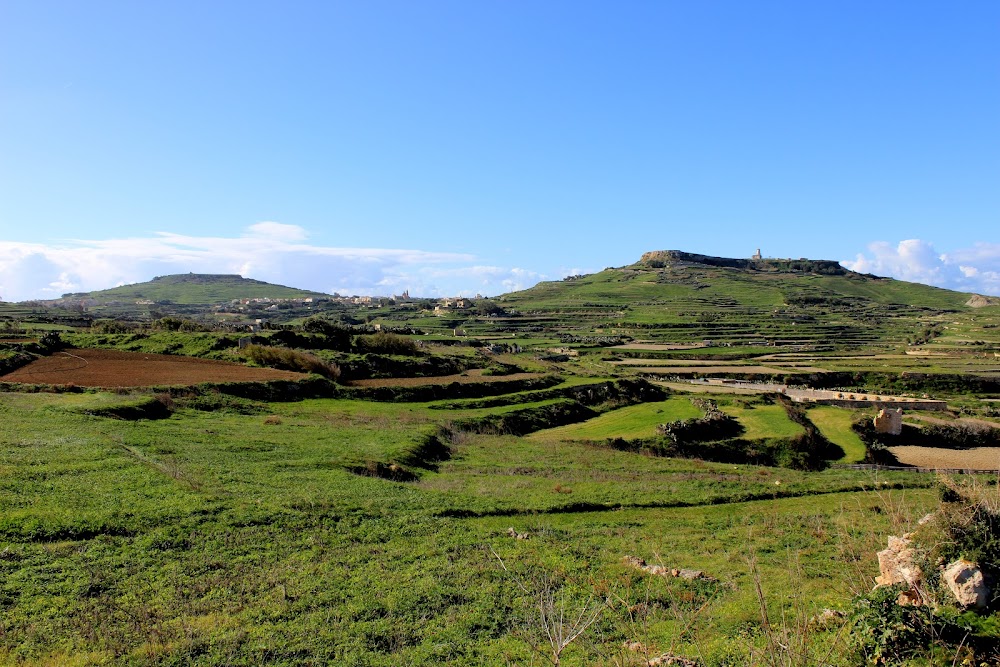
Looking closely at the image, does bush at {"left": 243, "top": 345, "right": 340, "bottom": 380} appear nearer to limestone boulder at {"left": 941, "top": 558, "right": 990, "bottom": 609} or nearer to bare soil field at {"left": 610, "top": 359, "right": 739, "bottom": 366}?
limestone boulder at {"left": 941, "top": 558, "right": 990, "bottom": 609}

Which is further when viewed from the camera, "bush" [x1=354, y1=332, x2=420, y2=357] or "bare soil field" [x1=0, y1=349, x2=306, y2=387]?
"bush" [x1=354, y1=332, x2=420, y2=357]

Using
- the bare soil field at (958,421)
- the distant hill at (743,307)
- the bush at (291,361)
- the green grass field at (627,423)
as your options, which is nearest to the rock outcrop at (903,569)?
the green grass field at (627,423)

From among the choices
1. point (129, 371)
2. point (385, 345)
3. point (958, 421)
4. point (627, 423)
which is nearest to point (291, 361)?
point (129, 371)

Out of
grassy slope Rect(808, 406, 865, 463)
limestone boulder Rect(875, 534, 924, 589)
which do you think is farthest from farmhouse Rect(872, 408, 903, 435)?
limestone boulder Rect(875, 534, 924, 589)

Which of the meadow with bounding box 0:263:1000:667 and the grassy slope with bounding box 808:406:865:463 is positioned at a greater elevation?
the meadow with bounding box 0:263:1000:667

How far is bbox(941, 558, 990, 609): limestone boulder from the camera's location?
765 centimetres

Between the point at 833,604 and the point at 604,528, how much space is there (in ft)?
22.5

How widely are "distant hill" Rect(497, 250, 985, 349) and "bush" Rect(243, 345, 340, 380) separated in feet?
227

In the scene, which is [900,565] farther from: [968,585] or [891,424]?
[891,424]

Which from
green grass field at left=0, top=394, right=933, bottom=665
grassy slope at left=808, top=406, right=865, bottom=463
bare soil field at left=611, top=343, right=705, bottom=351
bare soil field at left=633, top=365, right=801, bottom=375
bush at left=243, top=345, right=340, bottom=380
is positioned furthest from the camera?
bare soil field at left=611, top=343, right=705, bottom=351

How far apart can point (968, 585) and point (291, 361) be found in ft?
133

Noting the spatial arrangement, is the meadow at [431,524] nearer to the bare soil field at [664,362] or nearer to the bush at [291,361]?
the bush at [291,361]

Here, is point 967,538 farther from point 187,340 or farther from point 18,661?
point 187,340

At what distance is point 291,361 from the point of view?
42.8 m
